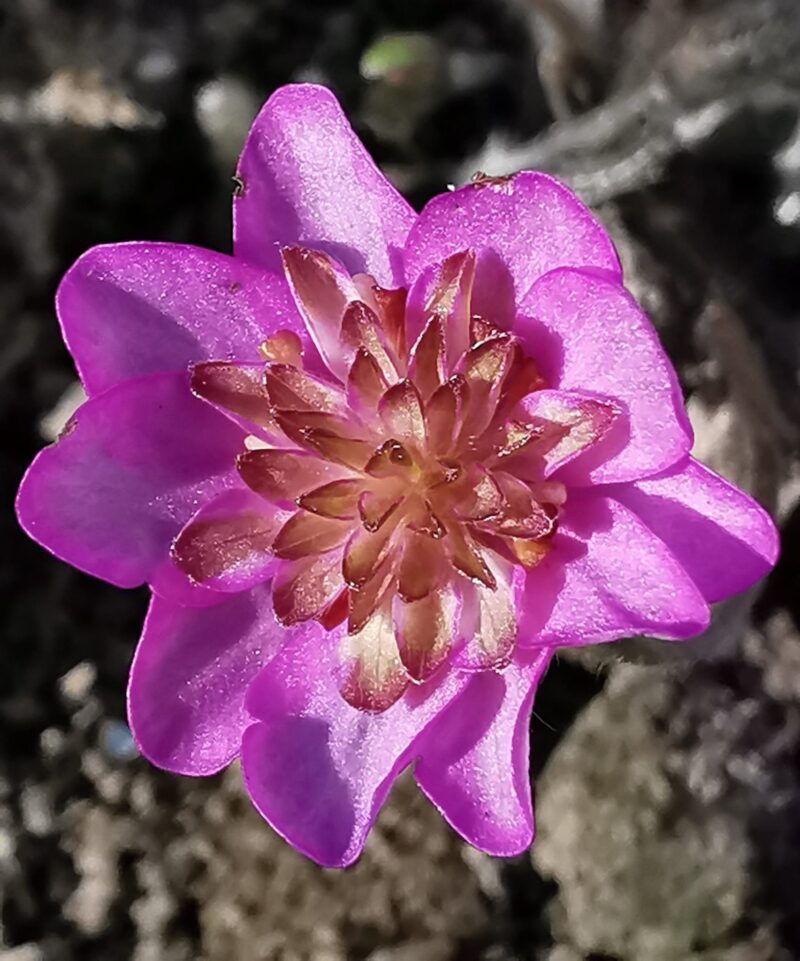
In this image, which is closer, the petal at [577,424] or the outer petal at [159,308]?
the petal at [577,424]

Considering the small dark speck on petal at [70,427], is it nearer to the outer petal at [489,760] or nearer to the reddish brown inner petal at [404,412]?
the reddish brown inner petal at [404,412]

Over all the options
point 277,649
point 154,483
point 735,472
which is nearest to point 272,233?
point 154,483

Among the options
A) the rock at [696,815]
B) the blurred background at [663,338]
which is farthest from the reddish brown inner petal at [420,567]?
the rock at [696,815]

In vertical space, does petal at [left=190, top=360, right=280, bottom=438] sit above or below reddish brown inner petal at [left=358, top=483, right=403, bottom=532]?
above

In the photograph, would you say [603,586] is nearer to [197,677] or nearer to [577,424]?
[577,424]

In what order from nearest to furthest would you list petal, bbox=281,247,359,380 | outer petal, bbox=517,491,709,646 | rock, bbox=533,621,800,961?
outer petal, bbox=517,491,709,646 < petal, bbox=281,247,359,380 < rock, bbox=533,621,800,961

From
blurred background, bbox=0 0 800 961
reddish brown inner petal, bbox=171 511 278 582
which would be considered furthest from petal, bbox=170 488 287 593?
blurred background, bbox=0 0 800 961

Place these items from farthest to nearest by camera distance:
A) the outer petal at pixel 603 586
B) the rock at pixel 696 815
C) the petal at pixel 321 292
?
the rock at pixel 696 815
the petal at pixel 321 292
the outer petal at pixel 603 586

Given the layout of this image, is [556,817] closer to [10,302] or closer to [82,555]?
[82,555]

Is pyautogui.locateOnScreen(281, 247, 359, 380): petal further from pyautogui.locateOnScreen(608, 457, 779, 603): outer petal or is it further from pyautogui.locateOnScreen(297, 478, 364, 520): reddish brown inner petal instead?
pyautogui.locateOnScreen(608, 457, 779, 603): outer petal
